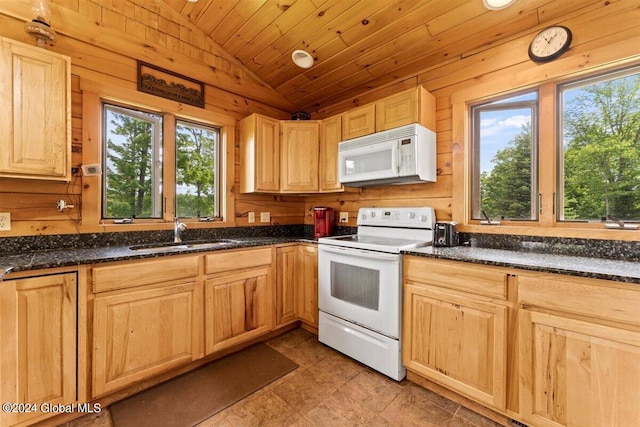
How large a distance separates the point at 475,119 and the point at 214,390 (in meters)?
2.78

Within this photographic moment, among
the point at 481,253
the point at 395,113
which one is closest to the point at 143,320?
the point at 481,253

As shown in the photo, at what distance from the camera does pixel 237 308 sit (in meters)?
2.22

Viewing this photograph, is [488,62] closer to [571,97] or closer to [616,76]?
[571,97]

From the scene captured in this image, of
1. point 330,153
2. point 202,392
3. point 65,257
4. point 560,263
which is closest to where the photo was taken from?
point 560,263

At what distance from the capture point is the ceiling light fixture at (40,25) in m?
1.70

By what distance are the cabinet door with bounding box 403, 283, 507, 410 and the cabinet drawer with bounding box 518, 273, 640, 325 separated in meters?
0.18

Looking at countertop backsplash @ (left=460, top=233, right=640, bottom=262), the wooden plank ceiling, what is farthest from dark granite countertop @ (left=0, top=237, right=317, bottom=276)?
countertop backsplash @ (left=460, top=233, right=640, bottom=262)

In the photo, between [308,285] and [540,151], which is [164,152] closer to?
[308,285]

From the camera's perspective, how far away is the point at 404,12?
1.94m

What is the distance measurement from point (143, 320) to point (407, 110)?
7.91 feet

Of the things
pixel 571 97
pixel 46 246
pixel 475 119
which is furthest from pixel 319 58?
pixel 46 246

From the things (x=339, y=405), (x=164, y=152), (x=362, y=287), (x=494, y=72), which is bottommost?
(x=339, y=405)

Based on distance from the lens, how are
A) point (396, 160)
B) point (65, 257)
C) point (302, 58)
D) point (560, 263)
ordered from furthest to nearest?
point (302, 58), point (396, 160), point (65, 257), point (560, 263)

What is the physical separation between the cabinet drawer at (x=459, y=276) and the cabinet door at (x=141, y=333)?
158cm
